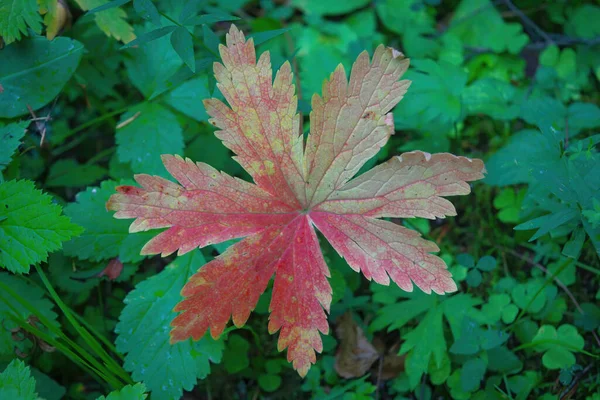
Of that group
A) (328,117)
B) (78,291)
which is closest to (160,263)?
(78,291)

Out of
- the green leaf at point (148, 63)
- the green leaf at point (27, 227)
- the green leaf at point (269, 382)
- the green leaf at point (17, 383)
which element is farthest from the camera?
the green leaf at point (148, 63)

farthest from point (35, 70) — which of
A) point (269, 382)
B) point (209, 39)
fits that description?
point (269, 382)

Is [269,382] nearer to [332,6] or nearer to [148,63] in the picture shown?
[148,63]

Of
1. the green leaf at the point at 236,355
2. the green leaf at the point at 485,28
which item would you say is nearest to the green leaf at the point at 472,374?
the green leaf at the point at 236,355

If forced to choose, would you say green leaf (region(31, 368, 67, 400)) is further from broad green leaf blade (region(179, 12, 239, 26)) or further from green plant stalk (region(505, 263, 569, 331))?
green plant stalk (region(505, 263, 569, 331))

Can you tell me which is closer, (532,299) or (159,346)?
(159,346)

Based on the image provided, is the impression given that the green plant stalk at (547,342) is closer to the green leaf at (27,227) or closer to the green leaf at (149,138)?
the green leaf at (149,138)

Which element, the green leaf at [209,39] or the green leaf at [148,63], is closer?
the green leaf at [209,39]
